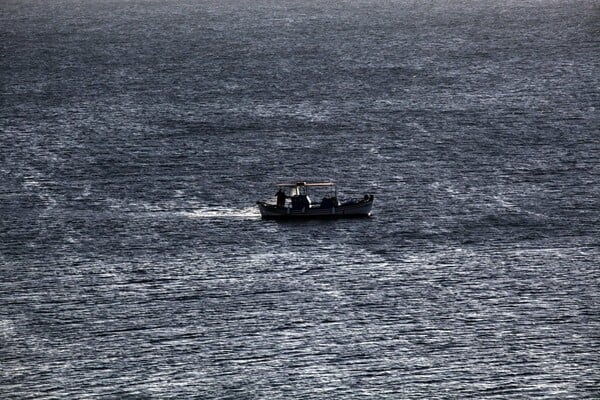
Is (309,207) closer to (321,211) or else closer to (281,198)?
(321,211)

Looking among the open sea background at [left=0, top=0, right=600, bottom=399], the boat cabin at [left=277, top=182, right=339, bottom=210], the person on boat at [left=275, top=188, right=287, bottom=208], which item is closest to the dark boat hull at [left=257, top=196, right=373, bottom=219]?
the boat cabin at [left=277, top=182, right=339, bottom=210]

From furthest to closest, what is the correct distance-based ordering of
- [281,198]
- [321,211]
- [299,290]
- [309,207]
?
[281,198] → [309,207] → [321,211] → [299,290]

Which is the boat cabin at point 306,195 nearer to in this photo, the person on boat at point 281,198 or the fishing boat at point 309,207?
the fishing boat at point 309,207

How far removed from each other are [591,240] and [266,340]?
4735 cm

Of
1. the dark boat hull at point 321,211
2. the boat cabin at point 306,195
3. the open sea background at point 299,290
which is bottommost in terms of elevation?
the open sea background at point 299,290

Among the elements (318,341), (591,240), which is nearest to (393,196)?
(591,240)

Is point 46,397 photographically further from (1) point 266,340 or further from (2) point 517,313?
(2) point 517,313

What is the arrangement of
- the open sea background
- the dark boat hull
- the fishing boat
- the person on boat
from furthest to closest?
the person on boat, the fishing boat, the dark boat hull, the open sea background

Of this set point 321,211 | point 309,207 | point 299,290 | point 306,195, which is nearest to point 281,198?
point 306,195

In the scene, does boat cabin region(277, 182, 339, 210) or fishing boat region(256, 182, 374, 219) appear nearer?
fishing boat region(256, 182, 374, 219)

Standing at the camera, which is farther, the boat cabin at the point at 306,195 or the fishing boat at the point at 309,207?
the boat cabin at the point at 306,195

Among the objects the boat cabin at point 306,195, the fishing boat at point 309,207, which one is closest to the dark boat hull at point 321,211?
the fishing boat at point 309,207

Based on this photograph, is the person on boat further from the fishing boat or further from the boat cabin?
the boat cabin

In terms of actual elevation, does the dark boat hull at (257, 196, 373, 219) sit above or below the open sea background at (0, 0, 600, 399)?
above
